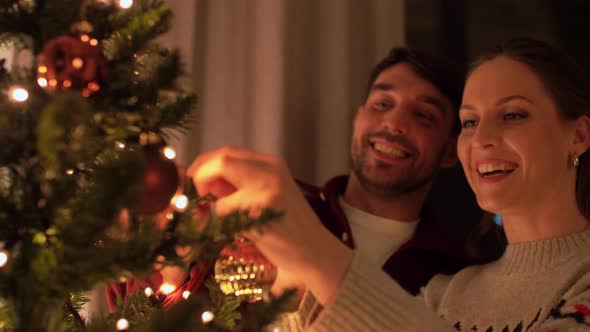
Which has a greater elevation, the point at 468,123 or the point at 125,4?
the point at 125,4

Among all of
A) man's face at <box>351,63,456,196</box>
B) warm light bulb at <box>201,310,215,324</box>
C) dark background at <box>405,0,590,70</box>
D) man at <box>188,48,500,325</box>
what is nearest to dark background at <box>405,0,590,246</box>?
dark background at <box>405,0,590,70</box>

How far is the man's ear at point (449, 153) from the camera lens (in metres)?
1.53

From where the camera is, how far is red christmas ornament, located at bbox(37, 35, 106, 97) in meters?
0.50

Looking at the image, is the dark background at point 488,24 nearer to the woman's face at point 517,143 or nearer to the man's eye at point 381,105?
the man's eye at point 381,105

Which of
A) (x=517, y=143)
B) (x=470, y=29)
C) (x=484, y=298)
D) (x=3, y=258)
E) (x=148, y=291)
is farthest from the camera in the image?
(x=470, y=29)

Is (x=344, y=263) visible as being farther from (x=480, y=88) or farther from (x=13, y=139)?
(x=480, y=88)

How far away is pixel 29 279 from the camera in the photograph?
0.45m

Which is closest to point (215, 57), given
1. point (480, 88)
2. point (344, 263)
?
point (480, 88)

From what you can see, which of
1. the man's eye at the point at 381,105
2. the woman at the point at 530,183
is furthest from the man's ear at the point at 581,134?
the man's eye at the point at 381,105

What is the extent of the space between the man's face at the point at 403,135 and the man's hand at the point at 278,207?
822 mm

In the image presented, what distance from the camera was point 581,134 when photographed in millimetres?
1057

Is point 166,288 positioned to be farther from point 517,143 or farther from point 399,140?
point 399,140

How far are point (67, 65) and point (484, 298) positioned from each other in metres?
0.92

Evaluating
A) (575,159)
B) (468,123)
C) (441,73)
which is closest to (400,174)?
(441,73)
